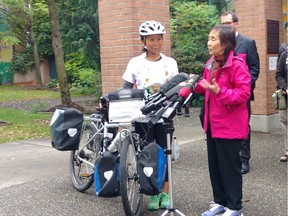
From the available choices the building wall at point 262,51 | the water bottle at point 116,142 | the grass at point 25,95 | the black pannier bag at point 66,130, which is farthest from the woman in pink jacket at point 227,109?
the grass at point 25,95

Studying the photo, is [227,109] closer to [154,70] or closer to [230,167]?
[230,167]

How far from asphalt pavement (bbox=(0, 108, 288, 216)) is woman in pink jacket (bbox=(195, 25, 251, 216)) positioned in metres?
0.64

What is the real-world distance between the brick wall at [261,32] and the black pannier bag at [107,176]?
214 inches

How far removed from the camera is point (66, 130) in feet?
15.6

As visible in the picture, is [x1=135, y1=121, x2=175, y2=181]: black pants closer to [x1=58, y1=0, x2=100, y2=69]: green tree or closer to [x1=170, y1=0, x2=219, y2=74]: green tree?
[x1=170, y1=0, x2=219, y2=74]: green tree

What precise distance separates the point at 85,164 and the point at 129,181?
1150mm

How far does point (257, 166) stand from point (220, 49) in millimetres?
2860

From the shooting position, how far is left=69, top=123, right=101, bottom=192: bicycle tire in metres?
5.03

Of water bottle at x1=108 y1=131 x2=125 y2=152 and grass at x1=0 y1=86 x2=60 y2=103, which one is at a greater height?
water bottle at x1=108 y1=131 x2=125 y2=152

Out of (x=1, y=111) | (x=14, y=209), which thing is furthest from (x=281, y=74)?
(x=1, y=111)

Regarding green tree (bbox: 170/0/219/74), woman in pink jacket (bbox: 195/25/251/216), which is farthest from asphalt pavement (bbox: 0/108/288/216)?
green tree (bbox: 170/0/219/74)

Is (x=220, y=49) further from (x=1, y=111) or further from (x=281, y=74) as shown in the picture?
(x=1, y=111)

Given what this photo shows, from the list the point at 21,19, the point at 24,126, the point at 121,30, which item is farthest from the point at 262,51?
the point at 21,19

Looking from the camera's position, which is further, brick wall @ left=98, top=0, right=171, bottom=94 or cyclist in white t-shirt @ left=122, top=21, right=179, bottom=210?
brick wall @ left=98, top=0, right=171, bottom=94
